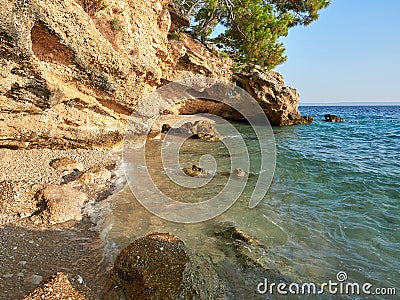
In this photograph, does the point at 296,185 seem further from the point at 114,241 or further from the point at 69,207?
the point at 69,207

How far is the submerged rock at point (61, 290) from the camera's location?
2.59 m

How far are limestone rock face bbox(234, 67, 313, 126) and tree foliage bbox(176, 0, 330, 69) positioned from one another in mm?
1933

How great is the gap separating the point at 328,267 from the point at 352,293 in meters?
0.60

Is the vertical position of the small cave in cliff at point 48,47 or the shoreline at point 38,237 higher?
the small cave in cliff at point 48,47

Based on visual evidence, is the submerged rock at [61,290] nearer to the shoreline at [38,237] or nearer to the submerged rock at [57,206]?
the shoreline at [38,237]

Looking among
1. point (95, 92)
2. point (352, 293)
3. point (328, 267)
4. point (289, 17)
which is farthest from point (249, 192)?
point (289, 17)

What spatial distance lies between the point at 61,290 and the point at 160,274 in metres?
1.17

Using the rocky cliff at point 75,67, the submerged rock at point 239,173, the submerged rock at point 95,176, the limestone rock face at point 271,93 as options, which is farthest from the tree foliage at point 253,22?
the submerged rock at point 95,176

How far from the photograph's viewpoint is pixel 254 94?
23.3 m

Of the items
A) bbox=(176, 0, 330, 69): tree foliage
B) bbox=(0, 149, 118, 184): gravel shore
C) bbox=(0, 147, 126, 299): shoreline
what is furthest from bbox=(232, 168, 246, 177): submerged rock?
bbox=(176, 0, 330, 69): tree foliage

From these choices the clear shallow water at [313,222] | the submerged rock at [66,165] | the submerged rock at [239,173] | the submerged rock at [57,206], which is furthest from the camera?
the submerged rock at [239,173]

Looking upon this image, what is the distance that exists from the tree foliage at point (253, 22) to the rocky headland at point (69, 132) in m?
6.46

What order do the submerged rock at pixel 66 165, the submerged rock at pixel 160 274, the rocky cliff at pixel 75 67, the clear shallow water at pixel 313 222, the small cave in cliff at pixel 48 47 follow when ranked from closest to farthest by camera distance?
the submerged rock at pixel 160 274, the clear shallow water at pixel 313 222, the rocky cliff at pixel 75 67, the small cave in cliff at pixel 48 47, the submerged rock at pixel 66 165

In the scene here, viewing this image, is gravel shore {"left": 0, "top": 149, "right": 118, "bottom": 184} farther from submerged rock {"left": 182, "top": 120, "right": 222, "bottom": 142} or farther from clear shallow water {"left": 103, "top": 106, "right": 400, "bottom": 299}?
submerged rock {"left": 182, "top": 120, "right": 222, "bottom": 142}
